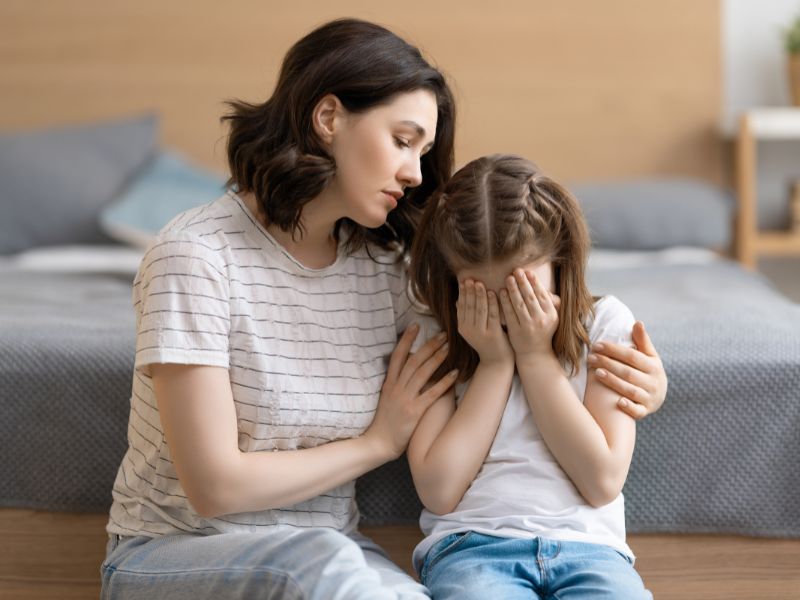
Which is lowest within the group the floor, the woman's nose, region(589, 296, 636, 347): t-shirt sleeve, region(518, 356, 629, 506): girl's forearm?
the floor

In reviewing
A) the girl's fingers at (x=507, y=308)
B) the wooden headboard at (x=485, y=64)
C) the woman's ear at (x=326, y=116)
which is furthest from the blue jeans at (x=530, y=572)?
the wooden headboard at (x=485, y=64)

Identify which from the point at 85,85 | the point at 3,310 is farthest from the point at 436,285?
the point at 85,85

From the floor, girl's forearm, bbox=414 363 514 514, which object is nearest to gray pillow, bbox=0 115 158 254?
the floor

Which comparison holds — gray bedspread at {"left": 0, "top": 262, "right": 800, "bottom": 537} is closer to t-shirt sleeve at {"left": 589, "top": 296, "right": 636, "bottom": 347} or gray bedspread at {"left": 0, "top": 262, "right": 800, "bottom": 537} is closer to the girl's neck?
t-shirt sleeve at {"left": 589, "top": 296, "right": 636, "bottom": 347}

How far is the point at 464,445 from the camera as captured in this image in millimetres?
1210

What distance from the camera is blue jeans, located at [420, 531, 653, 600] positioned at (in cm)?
108

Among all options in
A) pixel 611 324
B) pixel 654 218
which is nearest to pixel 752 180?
pixel 654 218

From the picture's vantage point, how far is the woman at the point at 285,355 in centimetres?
109

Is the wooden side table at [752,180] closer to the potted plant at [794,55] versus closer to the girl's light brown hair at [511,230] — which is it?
the potted plant at [794,55]

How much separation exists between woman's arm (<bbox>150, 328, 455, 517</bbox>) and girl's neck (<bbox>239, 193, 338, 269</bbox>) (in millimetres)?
205

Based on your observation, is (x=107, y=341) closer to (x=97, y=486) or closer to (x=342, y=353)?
(x=97, y=486)

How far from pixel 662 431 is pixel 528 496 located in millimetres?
273

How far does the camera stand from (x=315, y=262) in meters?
1.29

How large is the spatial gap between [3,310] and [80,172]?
855mm
